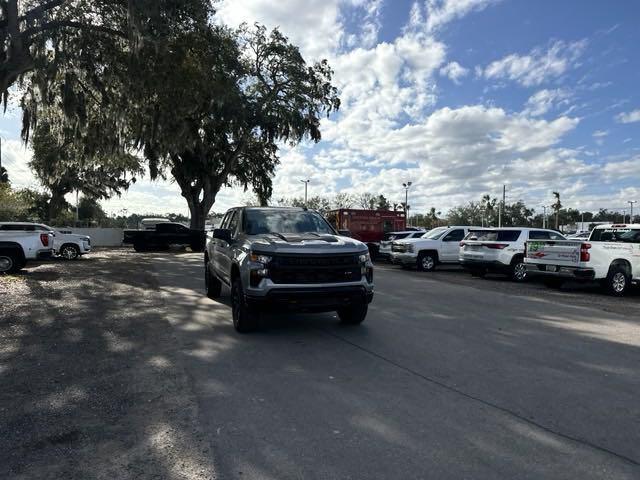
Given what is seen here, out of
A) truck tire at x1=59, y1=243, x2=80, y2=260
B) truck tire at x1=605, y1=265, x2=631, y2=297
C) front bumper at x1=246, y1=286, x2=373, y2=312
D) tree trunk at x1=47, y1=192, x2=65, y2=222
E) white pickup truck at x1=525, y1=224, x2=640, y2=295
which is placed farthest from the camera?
tree trunk at x1=47, y1=192, x2=65, y2=222

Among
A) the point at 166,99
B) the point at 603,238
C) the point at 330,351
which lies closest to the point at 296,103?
the point at 166,99

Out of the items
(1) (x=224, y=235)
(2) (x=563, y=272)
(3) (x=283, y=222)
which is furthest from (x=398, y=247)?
(1) (x=224, y=235)

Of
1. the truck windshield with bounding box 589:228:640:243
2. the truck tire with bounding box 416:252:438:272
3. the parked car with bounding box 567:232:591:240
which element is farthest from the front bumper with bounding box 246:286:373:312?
the truck tire with bounding box 416:252:438:272

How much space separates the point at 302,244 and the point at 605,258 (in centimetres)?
990

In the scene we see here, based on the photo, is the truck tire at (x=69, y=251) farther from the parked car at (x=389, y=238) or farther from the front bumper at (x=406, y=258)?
the front bumper at (x=406, y=258)

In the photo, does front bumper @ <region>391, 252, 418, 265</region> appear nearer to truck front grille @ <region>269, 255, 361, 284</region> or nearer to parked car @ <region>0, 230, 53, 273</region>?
truck front grille @ <region>269, 255, 361, 284</region>

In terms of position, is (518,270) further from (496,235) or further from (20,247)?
(20,247)

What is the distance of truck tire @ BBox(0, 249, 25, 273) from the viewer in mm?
16625

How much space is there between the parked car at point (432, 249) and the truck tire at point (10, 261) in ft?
46.4

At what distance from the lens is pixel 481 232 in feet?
57.1

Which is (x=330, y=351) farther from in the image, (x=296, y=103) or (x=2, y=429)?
(x=296, y=103)

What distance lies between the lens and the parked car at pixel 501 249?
1648 centimetres

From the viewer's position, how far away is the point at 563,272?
13727mm

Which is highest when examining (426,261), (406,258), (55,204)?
(55,204)
